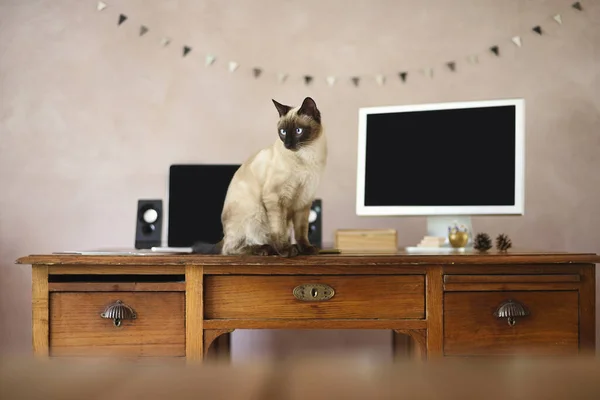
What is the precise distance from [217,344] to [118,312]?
0.55 meters

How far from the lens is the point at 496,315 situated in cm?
141

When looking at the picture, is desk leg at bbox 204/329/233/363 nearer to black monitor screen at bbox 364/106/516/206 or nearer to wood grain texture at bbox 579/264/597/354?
black monitor screen at bbox 364/106/516/206

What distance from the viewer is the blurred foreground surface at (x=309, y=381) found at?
29 centimetres

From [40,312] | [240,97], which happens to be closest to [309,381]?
[40,312]

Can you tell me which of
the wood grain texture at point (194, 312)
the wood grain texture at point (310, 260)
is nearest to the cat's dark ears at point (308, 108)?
the wood grain texture at point (310, 260)

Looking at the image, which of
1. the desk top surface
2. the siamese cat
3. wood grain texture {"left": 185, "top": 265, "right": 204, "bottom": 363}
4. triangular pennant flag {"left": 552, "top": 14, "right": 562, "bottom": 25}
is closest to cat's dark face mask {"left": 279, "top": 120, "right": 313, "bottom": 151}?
the siamese cat

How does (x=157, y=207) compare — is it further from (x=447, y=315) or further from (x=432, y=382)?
(x=432, y=382)

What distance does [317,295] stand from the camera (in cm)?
142

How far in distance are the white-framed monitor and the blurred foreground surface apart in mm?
1419

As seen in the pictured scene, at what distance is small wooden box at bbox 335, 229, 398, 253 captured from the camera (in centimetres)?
177

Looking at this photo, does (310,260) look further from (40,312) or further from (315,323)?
(40,312)

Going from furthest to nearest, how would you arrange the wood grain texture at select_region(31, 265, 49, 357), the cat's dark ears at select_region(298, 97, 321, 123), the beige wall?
the beige wall → the cat's dark ears at select_region(298, 97, 321, 123) → the wood grain texture at select_region(31, 265, 49, 357)

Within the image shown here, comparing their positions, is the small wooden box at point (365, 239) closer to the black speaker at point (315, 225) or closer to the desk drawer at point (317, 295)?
the black speaker at point (315, 225)

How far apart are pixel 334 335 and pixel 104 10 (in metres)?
1.57
